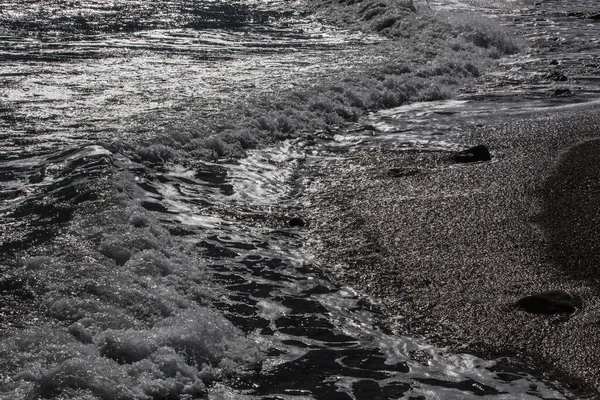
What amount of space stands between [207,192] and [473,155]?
326cm

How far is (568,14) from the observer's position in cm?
2389

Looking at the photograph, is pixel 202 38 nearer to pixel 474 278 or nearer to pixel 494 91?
pixel 494 91

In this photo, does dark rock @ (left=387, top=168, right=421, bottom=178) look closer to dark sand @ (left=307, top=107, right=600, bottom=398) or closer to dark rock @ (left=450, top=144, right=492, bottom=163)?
dark sand @ (left=307, top=107, right=600, bottom=398)

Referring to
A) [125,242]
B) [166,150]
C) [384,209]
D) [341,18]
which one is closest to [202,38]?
[341,18]

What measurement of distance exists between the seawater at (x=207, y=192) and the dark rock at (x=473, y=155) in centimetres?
91

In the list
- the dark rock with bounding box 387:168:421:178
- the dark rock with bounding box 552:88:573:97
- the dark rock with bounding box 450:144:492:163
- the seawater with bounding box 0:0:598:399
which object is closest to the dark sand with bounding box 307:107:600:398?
the dark rock with bounding box 387:168:421:178

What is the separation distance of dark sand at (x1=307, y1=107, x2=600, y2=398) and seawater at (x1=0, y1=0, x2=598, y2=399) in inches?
10.5

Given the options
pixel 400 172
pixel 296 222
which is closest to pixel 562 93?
pixel 400 172

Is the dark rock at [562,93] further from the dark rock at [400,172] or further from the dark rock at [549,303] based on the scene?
the dark rock at [549,303]

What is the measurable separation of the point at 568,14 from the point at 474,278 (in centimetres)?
2013

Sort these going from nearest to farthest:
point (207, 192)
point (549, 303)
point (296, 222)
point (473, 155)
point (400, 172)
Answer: point (549, 303) → point (296, 222) → point (207, 192) → point (400, 172) → point (473, 155)

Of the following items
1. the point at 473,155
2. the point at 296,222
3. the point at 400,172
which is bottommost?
the point at 296,222

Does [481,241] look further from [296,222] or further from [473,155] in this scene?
[473,155]

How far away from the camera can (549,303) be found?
18.3 ft
